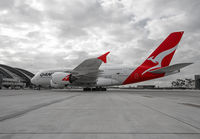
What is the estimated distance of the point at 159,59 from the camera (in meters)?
21.1

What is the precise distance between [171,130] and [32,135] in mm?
2590

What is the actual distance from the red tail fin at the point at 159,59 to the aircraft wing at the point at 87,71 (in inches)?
200

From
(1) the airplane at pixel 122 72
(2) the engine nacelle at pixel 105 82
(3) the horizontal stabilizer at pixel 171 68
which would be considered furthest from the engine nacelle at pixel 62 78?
(3) the horizontal stabilizer at pixel 171 68

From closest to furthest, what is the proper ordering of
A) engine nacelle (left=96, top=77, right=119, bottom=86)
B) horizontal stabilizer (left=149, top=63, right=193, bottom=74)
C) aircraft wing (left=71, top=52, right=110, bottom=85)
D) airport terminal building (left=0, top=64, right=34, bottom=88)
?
1. horizontal stabilizer (left=149, top=63, right=193, bottom=74)
2. aircraft wing (left=71, top=52, right=110, bottom=85)
3. engine nacelle (left=96, top=77, right=119, bottom=86)
4. airport terminal building (left=0, top=64, right=34, bottom=88)

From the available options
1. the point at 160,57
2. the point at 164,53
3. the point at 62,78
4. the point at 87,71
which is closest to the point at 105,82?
the point at 87,71

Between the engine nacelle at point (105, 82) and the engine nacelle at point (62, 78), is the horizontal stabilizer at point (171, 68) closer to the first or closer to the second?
the engine nacelle at point (105, 82)

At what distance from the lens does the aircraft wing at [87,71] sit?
63.9 feet

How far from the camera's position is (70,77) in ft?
66.0

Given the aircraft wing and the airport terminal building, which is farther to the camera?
the airport terminal building

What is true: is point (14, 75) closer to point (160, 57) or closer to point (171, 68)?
point (160, 57)

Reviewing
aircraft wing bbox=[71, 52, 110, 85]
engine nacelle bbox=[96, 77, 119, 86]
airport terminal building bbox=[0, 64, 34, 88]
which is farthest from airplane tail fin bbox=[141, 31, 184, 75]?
airport terminal building bbox=[0, 64, 34, 88]

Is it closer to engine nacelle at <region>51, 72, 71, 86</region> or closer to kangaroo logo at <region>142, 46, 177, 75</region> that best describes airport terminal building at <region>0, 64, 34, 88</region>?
engine nacelle at <region>51, 72, 71, 86</region>

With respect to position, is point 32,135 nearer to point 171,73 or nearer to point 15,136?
point 15,136

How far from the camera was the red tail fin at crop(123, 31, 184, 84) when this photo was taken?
20469mm
